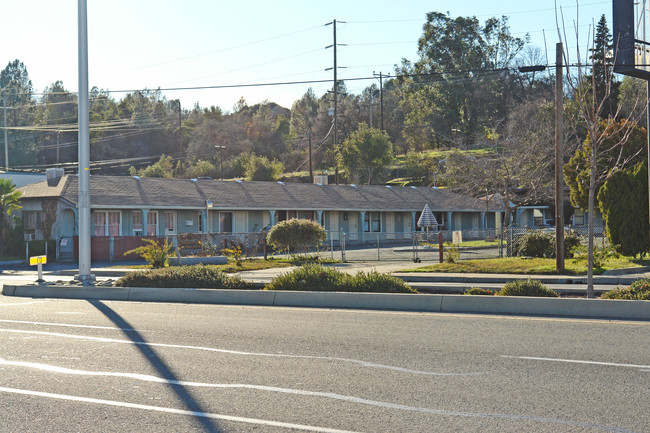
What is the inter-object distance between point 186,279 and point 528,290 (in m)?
8.43

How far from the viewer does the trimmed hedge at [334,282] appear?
16.0 metres

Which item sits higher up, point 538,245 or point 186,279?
point 538,245

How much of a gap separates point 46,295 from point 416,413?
571 inches

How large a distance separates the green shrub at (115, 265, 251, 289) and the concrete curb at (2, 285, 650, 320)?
795 millimetres

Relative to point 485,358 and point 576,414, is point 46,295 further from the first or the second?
point 576,414

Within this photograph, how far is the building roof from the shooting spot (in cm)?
4011

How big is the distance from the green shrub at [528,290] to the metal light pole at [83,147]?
429 inches

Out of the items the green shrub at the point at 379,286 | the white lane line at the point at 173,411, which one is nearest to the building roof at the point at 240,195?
the green shrub at the point at 379,286

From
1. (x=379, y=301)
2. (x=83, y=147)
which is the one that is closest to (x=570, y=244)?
(x=379, y=301)

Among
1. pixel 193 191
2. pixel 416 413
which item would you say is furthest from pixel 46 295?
pixel 193 191

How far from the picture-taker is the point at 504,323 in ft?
40.1

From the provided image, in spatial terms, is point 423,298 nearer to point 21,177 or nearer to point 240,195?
point 240,195

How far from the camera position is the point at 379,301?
48.6 ft

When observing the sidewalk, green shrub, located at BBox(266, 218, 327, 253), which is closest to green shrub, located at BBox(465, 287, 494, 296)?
the sidewalk
